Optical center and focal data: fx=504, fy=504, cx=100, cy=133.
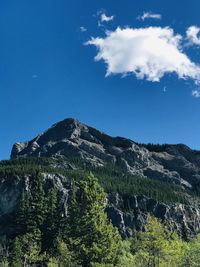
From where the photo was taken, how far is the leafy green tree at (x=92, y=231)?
2411 inches

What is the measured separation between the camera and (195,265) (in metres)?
53.4

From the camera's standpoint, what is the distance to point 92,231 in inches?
2502

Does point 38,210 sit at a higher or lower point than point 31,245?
higher

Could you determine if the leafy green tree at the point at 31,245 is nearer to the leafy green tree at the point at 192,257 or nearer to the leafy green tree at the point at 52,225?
the leafy green tree at the point at 52,225

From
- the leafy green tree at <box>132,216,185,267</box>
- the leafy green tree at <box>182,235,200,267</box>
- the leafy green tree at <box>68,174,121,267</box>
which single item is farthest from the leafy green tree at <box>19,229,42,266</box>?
the leafy green tree at <box>182,235,200,267</box>

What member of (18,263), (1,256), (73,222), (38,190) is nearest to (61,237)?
(18,263)

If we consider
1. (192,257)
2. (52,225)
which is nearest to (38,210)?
(52,225)

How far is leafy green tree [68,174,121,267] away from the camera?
201 ft

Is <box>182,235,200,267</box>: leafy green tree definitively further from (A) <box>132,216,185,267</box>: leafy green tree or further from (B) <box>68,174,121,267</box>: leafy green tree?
(B) <box>68,174,121,267</box>: leafy green tree

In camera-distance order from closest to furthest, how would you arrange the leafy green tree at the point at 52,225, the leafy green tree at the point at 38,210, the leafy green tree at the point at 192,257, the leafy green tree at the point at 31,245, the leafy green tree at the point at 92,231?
the leafy green tree at the point at 192,257, the leafy green tree at the point at 92,231, the leafy green tree at the point at 31,245, the leafy green tree at the point at 38,210, the leafy green tree at the point at 52,225

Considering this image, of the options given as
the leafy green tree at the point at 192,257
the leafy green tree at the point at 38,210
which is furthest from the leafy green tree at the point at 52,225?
the leafy green tree at the point at 192,257

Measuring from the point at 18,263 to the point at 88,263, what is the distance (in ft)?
158

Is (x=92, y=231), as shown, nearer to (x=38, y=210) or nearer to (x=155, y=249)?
(x=155, y=249)

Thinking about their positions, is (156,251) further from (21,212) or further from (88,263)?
(21,212)
